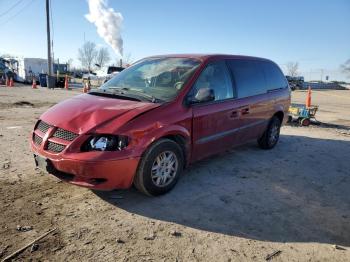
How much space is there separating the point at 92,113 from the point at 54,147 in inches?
22.5

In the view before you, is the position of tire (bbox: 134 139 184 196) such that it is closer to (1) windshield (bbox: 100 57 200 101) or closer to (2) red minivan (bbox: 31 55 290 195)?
(2) red minivan (bbox: 31 55 290 195)

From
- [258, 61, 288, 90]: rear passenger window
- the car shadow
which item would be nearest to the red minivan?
the car shadow

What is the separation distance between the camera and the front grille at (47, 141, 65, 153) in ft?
12.5

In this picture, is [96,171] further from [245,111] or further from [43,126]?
[245,111]

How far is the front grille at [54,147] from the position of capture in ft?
12.5

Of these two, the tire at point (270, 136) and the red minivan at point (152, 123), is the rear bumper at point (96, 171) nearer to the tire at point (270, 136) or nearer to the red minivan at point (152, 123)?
the red minivan at point (152, 123)

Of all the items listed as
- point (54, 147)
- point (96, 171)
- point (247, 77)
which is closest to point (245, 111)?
point (247, 77)

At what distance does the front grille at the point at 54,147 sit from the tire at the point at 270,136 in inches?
169

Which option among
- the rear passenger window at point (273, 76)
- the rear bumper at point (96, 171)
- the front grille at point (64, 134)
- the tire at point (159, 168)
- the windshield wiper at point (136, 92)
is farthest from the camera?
the rear passenger window at point (273, 76)

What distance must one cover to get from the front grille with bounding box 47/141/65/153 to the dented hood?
0.69 feet

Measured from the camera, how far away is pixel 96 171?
12.0 feet

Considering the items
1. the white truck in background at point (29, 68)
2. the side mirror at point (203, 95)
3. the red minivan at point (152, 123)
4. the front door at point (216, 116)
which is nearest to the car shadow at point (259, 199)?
the red minivan at point (152, 123)

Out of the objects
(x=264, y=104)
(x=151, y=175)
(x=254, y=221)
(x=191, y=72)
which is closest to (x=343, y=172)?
(x=264, y=104)

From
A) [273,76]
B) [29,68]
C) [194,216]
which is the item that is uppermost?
[29,68]
